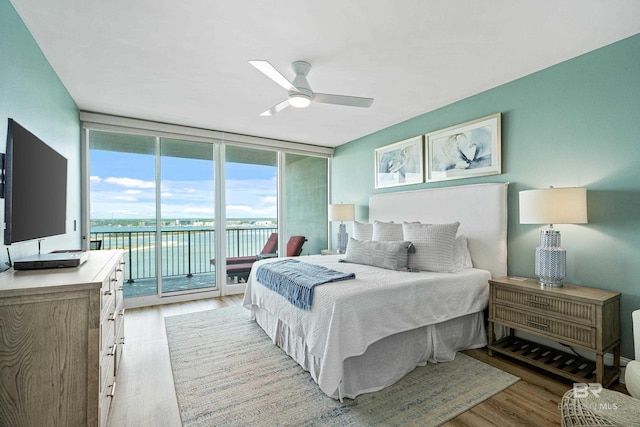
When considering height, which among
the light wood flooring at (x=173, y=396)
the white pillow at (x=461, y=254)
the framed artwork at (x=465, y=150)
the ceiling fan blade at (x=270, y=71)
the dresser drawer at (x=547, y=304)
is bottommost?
the light wood flooring at (x=173, y=396)

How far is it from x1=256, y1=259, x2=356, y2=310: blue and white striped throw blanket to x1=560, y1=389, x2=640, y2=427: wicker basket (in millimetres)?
1466

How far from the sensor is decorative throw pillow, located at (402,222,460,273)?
2.80m

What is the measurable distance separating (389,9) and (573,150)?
1955 millimetres

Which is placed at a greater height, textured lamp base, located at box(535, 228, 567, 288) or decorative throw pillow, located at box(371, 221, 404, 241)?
decorative throw pillow, located at box(371, 221, 404, 241)

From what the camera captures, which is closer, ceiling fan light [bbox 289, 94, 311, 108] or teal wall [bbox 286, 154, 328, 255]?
ceiling fan light [bbox 289, 94, 311, 108]

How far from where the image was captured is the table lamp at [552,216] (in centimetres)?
221

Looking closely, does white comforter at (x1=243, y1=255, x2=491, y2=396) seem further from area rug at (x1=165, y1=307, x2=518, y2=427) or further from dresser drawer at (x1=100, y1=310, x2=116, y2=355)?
dresser drawer at (x1=100, y1=310, x2=116, y2=355)

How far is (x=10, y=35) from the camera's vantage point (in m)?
1.78

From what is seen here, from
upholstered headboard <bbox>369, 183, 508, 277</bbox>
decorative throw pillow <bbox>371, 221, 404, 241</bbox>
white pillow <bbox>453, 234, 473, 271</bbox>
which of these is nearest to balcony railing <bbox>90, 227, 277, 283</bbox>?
decorative throw pillow <bbox>371, 221, 404, 241</bbox>

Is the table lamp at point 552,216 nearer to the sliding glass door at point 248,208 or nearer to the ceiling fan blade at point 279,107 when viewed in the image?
the ceiling fan blade at point 279,107

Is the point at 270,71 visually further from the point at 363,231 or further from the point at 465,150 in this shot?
the point at 363,231

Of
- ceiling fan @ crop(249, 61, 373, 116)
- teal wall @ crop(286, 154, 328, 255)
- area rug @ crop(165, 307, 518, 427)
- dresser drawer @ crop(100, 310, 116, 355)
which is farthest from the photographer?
teal wall @ crop(286, 154, 328, 255)

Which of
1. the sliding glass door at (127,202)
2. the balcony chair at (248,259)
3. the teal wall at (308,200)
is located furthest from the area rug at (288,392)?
the teal wall at (308,200)

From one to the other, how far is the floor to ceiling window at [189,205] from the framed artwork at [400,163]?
4.74ft
